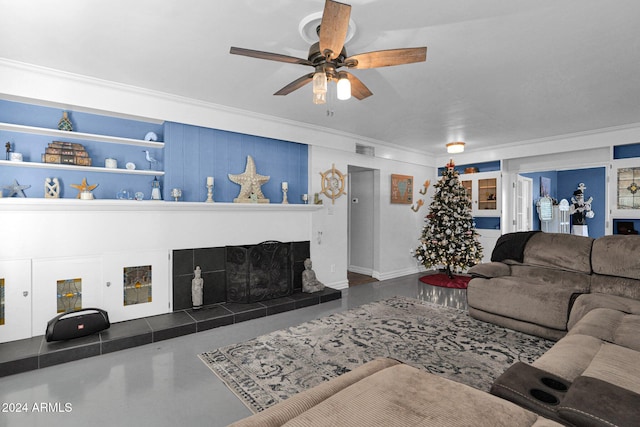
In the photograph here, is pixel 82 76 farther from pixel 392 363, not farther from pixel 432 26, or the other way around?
pixel 392 363

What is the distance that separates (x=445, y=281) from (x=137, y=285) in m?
4.97

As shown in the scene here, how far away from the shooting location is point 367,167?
6.13 meters

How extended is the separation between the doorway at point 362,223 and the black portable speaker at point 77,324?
408 cm

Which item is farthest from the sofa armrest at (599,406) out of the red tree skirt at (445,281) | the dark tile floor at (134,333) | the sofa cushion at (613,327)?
the red tree skirt at (445,281)

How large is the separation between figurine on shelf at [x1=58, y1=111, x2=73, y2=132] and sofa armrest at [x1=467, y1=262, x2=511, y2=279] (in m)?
4.82

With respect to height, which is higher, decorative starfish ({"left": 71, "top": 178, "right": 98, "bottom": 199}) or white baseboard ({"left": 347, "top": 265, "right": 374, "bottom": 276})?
decorative starfish ({"left": 71, "top": 178, "right": 98, "bottom": 199})

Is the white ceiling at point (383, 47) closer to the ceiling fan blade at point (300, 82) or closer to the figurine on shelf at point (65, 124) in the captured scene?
the ceiling fan blade at point (300, 82)

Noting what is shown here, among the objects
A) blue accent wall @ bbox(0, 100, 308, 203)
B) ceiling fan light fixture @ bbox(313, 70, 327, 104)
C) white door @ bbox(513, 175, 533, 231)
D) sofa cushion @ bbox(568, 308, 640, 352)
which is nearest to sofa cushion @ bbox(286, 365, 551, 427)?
sofa cushion @ bbox(568, 308, 640, 352)

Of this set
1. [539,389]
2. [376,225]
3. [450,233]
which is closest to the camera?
[539,389]

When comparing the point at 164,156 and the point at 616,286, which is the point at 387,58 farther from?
the point at 616,286

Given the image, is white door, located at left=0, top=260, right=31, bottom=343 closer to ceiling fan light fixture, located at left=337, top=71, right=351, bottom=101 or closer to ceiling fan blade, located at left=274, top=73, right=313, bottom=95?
ceiling fan blade, located at left=274, top=73, right=313, bottom=95

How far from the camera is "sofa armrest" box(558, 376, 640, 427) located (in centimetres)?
120

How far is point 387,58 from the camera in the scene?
85.0 inches

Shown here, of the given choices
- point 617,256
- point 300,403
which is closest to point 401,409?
point 300,403
